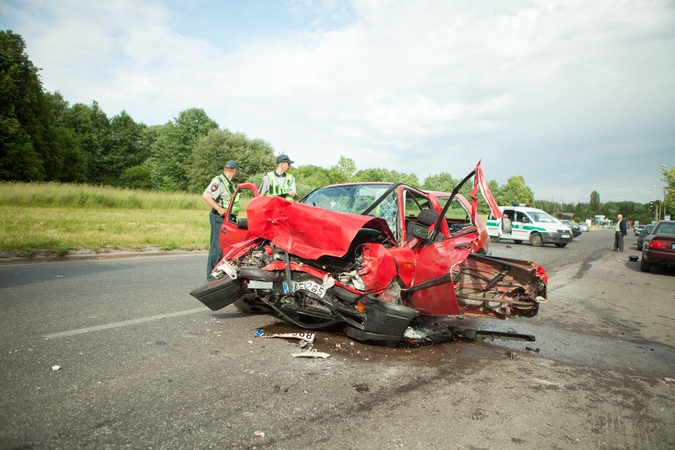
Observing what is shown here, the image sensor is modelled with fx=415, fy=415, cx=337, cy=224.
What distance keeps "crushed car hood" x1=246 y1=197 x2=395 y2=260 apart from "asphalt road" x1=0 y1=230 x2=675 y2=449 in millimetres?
977

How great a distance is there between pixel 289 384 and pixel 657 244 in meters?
12.2

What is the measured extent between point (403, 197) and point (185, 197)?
22707mm

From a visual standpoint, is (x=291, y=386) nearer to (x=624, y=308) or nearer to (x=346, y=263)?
(x=346, y=263)

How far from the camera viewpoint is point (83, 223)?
13109 millimetres

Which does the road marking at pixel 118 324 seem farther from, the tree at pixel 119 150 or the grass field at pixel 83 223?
the tree at pixel 119 150

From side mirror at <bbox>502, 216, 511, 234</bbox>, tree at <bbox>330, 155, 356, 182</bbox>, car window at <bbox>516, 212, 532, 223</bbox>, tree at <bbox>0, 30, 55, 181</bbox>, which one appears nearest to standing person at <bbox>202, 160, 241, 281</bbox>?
side mirror at <bbox>502, 216, 511, 234</bbox>

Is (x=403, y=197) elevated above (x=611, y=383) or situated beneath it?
elevated above

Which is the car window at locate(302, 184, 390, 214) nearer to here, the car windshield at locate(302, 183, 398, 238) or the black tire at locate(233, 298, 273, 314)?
the car windshield at locate(302, 183, 398, 238)

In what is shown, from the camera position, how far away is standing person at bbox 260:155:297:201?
20.8ft

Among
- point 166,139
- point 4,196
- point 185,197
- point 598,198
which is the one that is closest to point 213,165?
point 166,139

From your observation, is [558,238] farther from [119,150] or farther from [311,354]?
[119,150]

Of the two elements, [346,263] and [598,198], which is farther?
[598,198]

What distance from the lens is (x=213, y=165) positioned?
51.2m

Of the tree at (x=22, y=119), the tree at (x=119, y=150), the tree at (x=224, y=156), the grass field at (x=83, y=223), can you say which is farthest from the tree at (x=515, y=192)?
the grass field at (x=83, y=223)
